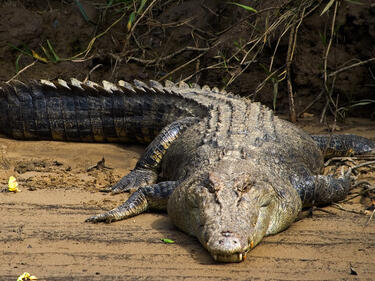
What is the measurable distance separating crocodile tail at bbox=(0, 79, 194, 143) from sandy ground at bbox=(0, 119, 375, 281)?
1148mm

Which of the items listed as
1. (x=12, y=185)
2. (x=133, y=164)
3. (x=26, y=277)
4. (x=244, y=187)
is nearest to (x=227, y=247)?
(x=244, y=187)

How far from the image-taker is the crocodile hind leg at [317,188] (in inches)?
171

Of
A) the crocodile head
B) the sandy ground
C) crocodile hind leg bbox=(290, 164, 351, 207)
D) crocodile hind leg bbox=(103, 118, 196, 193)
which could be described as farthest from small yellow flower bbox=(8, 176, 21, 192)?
crocodile hind leg bbox=(290, 164, 351, 207)

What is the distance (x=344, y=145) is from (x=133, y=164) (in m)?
1.93

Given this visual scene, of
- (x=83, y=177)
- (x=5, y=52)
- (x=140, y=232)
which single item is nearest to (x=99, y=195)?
(x=83, y=177)

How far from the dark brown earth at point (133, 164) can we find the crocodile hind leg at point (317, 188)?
88 millimetres

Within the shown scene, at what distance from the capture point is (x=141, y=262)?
340 centimetres

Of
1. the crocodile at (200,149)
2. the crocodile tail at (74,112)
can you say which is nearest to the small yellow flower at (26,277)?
the crocodile at (200,149)

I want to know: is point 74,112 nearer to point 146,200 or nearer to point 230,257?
point 146,200

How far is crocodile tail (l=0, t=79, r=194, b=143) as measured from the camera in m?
6.05

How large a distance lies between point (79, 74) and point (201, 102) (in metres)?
2.63

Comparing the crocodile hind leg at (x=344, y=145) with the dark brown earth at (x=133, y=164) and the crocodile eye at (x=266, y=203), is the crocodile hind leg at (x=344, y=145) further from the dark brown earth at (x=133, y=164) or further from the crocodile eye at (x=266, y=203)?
the crocodile eye at (x=266, y=203)

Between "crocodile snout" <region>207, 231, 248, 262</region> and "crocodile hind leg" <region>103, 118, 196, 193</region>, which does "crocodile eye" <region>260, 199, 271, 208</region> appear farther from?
"crocodile hind leg" <region>103, 118, 196, 193</region>

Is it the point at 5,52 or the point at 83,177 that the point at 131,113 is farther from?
the point at 5,52
